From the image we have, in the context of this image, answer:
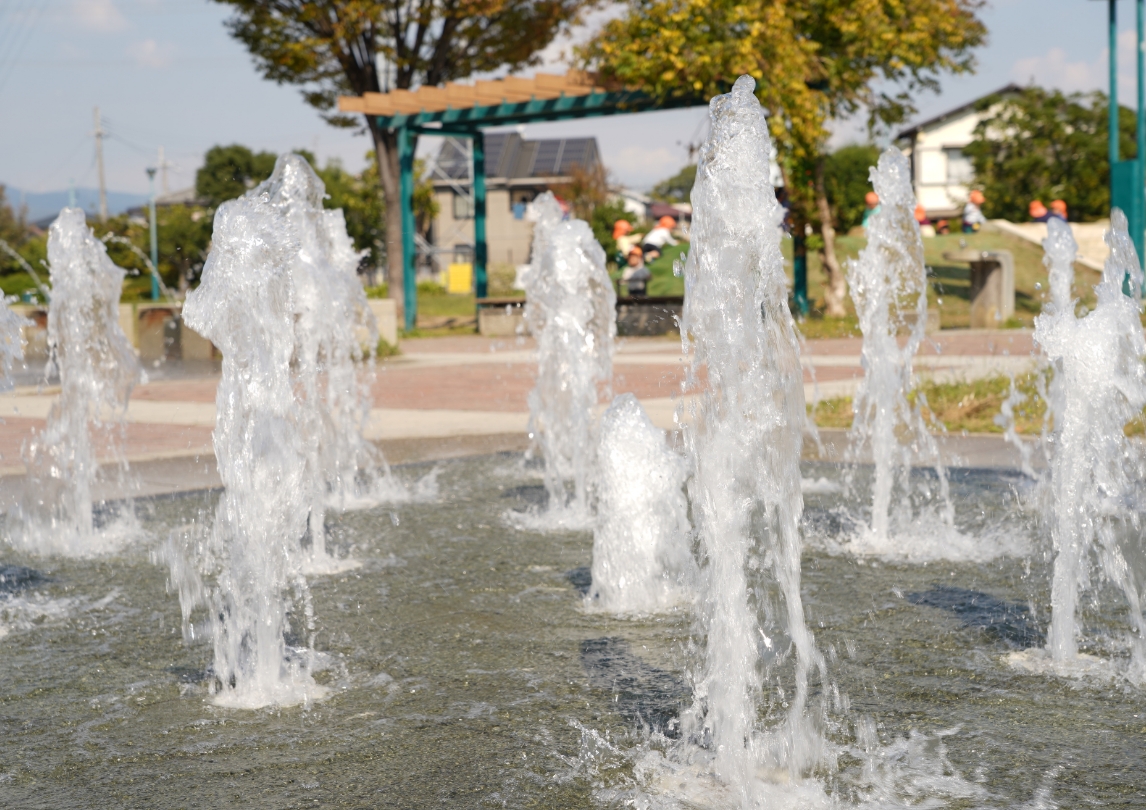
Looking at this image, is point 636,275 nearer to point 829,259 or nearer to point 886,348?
point 829,259

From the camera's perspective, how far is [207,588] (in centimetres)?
515

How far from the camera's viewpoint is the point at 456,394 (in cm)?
1260

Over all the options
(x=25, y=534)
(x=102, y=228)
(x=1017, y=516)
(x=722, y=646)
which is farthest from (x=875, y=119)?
(x=102, y=228)

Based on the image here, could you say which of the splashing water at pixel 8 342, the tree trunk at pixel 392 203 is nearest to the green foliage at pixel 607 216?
the tree trunk at pixel 392 203

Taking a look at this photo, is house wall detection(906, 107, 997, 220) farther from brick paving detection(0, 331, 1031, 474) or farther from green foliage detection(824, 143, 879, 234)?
brick paving detection(0, 331, 1031, 474)

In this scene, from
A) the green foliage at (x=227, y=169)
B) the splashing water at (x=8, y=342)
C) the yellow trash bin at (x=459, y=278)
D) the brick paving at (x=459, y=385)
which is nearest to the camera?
the splashing water at (x=8, y=342)

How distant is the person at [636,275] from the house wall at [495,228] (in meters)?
38.2

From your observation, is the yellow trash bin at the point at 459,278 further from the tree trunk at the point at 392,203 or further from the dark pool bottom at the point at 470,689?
the dark pool bottom at the point at 470,689

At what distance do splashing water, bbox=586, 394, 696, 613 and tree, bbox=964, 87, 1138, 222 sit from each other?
120 ft

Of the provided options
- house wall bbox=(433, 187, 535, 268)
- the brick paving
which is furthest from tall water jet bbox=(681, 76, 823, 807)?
house wall bbox=(433, 187, 535, 268)

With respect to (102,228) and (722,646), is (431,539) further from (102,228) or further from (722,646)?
(102,228)

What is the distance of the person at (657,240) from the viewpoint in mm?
34469

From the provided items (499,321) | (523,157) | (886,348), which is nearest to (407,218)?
(499,321)

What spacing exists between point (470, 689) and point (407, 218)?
21.9m
